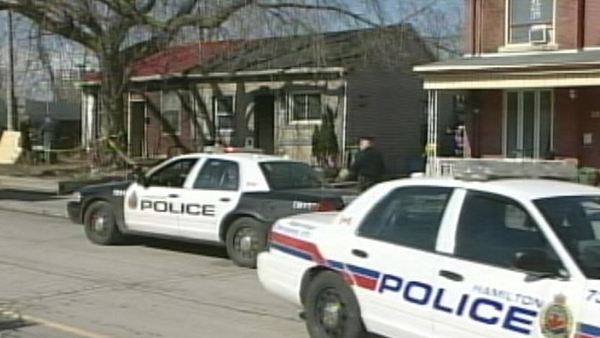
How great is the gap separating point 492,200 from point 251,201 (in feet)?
21.7

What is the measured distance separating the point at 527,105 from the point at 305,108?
8972 millimetres

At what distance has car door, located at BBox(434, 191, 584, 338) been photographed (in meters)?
6.25

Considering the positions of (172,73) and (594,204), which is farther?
(172,73)

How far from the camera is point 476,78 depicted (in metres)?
25.3

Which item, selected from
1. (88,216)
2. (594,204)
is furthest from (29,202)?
(594,204)

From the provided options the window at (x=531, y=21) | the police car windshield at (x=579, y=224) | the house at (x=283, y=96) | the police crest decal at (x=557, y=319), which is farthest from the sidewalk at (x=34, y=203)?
the police crest decal at (x=557, y=319)

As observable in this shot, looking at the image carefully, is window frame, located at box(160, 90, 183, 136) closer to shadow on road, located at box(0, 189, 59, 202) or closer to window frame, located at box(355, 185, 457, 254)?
shadow on road, located at box(0, 189, 59, 202)

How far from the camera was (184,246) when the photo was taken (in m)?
15.4

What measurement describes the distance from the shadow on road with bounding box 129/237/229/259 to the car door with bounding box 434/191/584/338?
750cm

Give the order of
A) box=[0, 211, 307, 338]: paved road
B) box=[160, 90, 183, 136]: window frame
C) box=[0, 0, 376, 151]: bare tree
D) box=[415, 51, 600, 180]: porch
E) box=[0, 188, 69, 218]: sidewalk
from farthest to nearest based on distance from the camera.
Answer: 1. box=[160, 90, 183, 136]: window frame
2. box=[0, 0, 376, 151]: bare tree
3. box=[415, 51, 600, 180]: porch
4. box=[0, 188, 69, 218]: sidewalk
5. box=[0, 211, 307, 338]: paved road

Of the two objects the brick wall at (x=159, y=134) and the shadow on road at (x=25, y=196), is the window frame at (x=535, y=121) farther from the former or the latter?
the brick wall at (x=159, y=134)

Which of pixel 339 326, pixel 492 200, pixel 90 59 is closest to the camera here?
pixel 492 200

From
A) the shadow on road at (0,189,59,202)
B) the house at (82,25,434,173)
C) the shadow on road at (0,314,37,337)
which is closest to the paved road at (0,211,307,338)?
the shadow on road at (0,314,37,337)

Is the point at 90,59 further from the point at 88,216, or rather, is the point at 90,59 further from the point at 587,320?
the point at 587,320
